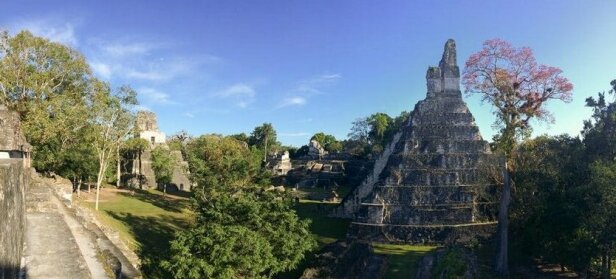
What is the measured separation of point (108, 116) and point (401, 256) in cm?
2120

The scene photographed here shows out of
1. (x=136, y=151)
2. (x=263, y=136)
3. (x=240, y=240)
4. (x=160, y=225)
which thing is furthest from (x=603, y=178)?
(x=263, y=136)

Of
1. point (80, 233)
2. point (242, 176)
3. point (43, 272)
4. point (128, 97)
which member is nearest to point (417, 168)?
point (242, 176)

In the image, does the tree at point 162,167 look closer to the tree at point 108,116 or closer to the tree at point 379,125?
the tree at point 108,116

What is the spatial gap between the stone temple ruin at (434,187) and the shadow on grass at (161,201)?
15508 millimetres

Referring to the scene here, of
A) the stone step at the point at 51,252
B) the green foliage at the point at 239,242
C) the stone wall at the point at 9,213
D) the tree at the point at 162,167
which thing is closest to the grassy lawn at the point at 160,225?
the green foliage at the point at 239,242

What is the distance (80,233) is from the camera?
1463 centimetres

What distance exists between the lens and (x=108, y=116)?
1205 inches

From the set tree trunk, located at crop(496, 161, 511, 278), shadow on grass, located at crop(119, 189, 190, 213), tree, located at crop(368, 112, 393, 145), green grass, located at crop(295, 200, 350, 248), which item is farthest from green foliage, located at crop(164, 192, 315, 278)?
tree, located at crop(368, 112, 393, 145)

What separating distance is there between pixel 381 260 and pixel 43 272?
18.0 metres

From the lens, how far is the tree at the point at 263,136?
3285 inches

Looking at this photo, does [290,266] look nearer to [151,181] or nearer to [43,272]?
[43,272]

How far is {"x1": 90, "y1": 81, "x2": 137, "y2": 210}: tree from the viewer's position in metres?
30.3

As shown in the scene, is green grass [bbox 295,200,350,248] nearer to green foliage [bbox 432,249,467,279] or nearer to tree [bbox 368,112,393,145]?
green foliage [bbox 432,249,467,279]

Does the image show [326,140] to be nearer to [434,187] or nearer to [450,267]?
[434,187]
